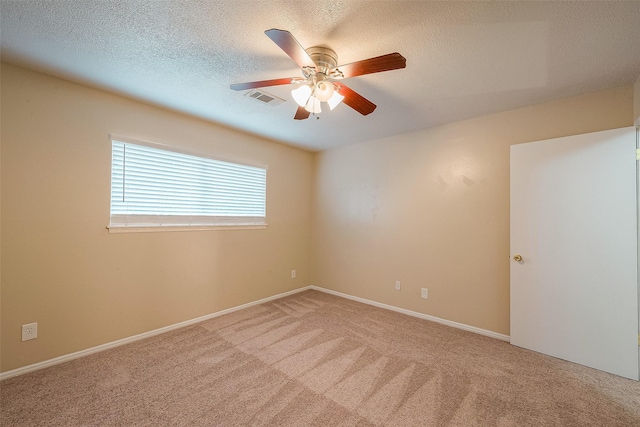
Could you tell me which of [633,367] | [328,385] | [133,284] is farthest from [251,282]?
[633,367]

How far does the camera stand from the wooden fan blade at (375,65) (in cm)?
140

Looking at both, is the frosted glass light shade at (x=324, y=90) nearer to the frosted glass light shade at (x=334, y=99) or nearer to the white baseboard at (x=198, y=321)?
the frosted glass light shade at (x=334, y=99)

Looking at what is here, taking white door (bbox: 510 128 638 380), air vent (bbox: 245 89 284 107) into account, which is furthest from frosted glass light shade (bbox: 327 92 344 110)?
white door (bbox: 510 128 638 380)

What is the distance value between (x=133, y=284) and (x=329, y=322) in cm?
214

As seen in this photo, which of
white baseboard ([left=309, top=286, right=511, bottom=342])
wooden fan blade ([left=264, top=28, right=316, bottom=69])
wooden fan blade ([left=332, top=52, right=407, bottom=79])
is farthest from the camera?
white baseboard ([left=309, top=286, right=511, bottom=342])

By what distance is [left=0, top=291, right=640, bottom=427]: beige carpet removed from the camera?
1663 mm

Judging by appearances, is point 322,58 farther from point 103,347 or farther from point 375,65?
point 103,347

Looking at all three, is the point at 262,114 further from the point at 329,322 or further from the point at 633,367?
the point at 633,367

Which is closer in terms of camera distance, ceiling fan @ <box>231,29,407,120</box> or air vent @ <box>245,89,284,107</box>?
ceiling fan @ <box>231,29,407,120</box>

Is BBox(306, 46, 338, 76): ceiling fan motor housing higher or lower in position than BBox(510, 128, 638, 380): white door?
higher

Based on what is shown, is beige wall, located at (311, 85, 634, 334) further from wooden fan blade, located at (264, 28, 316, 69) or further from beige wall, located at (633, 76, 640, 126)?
wooden fan blade, located at (264, 28, 316, 69)

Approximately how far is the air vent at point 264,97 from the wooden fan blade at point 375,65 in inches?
40.2

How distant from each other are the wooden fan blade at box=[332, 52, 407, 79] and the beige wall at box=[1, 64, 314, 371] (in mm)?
2244

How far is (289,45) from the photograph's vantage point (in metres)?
1.39
